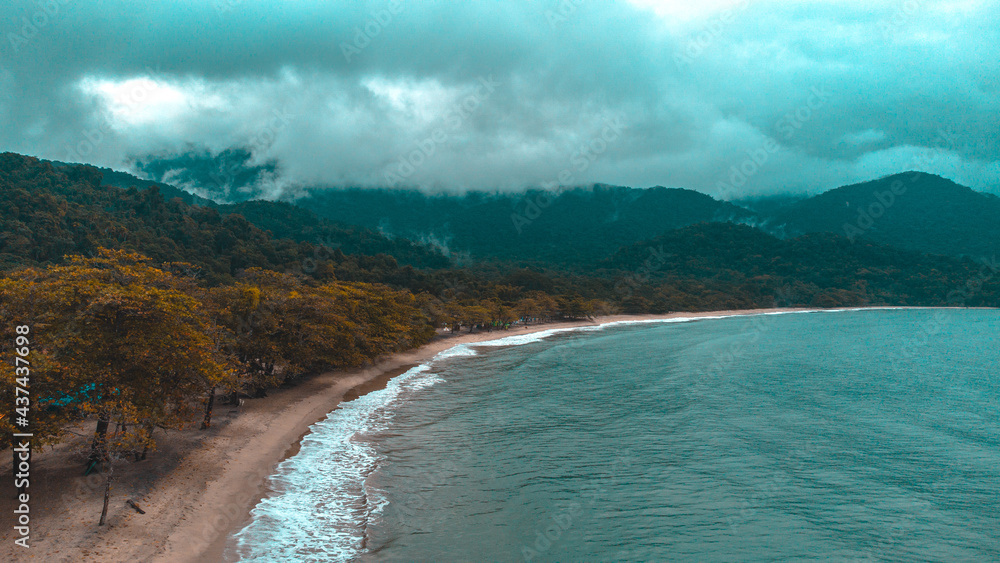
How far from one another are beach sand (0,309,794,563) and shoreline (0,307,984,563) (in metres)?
0.03

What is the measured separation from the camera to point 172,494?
1962 centimetres

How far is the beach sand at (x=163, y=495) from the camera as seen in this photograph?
1554 cm

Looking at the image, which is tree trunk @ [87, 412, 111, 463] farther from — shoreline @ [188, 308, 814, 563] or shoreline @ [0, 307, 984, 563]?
shoreline @ [188, 308, 814, 563]

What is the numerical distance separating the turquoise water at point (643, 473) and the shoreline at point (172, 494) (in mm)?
1173

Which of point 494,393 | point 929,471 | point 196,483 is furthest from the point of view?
point 494,393

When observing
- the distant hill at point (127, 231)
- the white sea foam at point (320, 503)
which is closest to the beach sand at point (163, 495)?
the white sea foam at point (320, 503)

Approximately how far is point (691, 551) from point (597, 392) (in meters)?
29.2

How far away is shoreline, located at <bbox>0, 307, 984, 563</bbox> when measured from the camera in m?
15.6

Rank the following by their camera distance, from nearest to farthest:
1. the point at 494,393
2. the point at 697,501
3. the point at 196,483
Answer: the point at 196,483 → the point at 697,501 → the point at 494,393

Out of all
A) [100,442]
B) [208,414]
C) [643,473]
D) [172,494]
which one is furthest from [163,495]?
[643,473]

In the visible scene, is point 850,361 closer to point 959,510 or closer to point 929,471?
point 929,471

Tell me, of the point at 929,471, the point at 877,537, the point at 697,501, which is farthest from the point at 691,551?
the point at 929,471

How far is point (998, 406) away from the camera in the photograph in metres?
42.1

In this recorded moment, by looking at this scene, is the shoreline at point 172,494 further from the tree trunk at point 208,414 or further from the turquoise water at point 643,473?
the turquoise water at point 643,473
